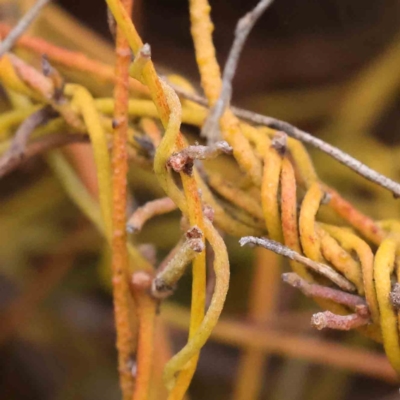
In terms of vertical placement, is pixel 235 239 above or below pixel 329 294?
above

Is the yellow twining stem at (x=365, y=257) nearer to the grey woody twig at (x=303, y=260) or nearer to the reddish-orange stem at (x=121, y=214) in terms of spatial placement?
the grey woody twig at (x=303, y=260)

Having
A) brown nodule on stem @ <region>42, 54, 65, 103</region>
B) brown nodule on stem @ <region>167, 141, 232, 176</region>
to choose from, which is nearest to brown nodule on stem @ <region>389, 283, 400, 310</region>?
brown nodule on stem @ <region>167, 141, 232, 176</region>

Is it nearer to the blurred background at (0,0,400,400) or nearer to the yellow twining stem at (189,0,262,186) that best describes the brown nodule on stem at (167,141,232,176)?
the yellow twining stem at (189,0,262,186)

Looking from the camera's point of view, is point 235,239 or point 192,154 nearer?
point 192,154

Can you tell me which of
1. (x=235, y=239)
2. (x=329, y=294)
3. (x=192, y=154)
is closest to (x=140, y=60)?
(x=192, y=154)

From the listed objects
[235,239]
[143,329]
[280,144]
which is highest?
[235,239]

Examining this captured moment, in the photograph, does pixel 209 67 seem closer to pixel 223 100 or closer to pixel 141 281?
pixel 223 100

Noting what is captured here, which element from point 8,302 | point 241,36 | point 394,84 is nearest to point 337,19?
point 394,84
